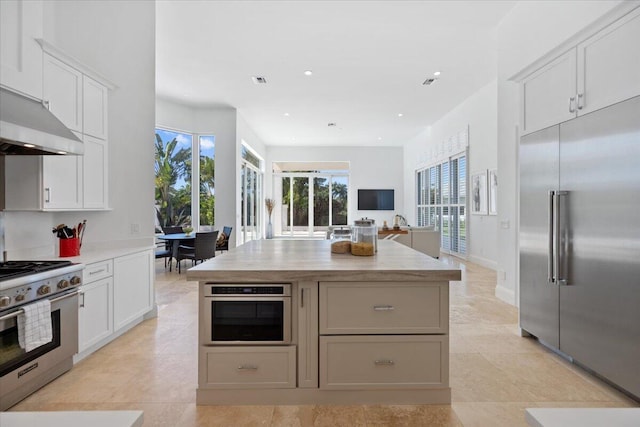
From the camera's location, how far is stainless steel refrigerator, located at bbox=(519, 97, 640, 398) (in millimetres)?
2152

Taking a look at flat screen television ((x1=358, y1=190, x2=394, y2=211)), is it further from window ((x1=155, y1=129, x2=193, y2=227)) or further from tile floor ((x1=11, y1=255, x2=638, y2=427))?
tile floor ((x1=11, y1=255, x2=638, y2=427))

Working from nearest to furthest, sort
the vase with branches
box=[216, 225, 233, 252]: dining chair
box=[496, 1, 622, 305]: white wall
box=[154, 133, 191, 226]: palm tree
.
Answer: box=[496, 1, 622, 305]: white wall → box=[216, 225, 233, 252]: dining chair → box=[154, 133, 191, 226]: palm tree → the vase with branches

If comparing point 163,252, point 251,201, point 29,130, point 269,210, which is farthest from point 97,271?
point 269,210

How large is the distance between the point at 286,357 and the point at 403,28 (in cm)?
427

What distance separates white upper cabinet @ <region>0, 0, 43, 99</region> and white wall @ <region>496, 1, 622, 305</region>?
4.22m

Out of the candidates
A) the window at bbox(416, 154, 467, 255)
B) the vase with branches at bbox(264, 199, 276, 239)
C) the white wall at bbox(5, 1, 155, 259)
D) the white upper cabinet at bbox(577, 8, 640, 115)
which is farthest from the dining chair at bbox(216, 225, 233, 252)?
the white upper cabinet at bbox(577, 8, 640, 115)

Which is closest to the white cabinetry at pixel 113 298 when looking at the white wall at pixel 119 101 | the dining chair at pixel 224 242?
the white wall at pixel 119 101

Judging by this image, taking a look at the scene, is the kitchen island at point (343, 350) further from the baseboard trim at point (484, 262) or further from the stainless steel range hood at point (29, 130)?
the baseboard trim at point (484, 262)

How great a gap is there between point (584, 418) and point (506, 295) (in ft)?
13.4

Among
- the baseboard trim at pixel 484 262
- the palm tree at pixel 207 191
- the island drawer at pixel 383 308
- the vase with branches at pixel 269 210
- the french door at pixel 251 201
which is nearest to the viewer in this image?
the island drawer at pixel 383 308

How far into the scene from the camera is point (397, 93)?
23.6 feet

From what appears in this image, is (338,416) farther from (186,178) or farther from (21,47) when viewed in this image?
(186,178)

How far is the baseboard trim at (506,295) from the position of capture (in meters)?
4.32

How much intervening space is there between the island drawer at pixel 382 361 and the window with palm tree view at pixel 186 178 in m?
6.80
